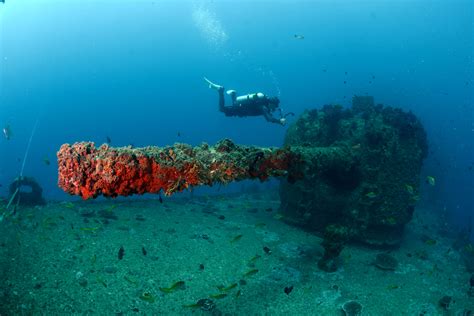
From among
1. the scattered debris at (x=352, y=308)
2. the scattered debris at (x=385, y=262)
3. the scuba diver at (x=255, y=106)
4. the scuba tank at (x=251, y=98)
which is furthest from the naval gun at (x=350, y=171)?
the scuba tank at (x=251, y=98)

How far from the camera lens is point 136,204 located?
50.3 feet

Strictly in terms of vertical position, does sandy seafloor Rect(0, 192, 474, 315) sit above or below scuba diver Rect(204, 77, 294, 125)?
below

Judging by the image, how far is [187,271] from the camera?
954cm

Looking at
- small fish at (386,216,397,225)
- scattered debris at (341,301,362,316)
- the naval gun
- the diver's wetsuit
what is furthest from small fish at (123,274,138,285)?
small fish at (386,216,397,225)

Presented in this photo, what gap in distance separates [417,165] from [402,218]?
8.68 feet

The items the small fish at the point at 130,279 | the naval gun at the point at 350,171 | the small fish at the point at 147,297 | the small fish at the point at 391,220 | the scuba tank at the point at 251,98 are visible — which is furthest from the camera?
the scuba tank at the point at 251,98

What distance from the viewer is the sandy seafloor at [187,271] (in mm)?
7973

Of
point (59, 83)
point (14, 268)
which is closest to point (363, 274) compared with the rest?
point (14, 268)

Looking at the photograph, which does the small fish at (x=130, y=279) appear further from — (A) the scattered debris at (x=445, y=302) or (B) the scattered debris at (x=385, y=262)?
(A) the scattered debris at (x=445, y=302)

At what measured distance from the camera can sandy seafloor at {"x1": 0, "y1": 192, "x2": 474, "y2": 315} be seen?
26.2 feet

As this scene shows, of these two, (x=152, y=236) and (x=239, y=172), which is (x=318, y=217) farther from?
(x=239, y=172)

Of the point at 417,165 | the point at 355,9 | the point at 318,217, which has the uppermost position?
the point at 355,9

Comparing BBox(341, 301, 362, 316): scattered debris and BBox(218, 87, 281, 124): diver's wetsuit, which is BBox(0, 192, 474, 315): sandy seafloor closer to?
BBox(341, 301, 362, 316): scattered debris

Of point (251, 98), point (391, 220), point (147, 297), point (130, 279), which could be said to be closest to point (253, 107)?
point (251, 98)
